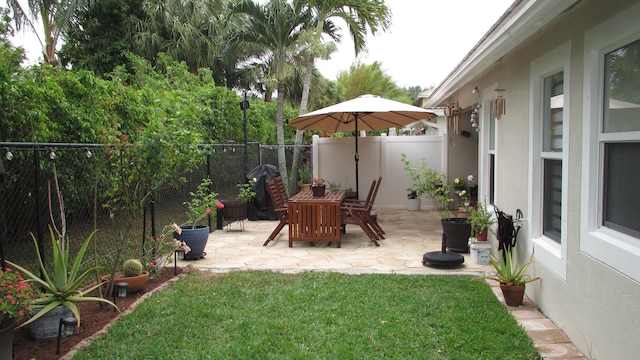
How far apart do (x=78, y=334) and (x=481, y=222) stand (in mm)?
4125

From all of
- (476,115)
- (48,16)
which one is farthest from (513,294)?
(48,16)

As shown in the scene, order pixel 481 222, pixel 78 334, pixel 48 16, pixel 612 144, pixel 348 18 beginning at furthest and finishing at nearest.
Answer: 1. pixel 48 16
2. pixel 348 18
3. pixel 481 222
4. pixel 78 334
5. pixel 612 144

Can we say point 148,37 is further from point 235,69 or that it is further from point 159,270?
point 159,270

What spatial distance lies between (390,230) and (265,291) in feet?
12.2

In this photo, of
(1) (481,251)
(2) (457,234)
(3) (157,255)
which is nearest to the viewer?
(3) (157,255)

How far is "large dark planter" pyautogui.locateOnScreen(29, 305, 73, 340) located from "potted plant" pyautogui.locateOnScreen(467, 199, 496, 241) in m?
4.19

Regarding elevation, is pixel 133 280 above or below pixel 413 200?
below

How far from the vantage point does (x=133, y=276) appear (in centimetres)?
422

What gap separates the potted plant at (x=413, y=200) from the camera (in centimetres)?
973

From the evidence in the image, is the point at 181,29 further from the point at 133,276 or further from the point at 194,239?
the point at 133,276

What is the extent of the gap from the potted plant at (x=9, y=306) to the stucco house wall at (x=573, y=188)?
3.41 m

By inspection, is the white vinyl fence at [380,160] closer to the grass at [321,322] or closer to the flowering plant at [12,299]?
the grass at [321,322]

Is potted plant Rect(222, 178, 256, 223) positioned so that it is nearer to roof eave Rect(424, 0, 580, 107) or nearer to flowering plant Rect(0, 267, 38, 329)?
roof eave Rect(424, 0, 580, 107)

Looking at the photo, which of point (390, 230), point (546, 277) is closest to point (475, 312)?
point (546, 277)
